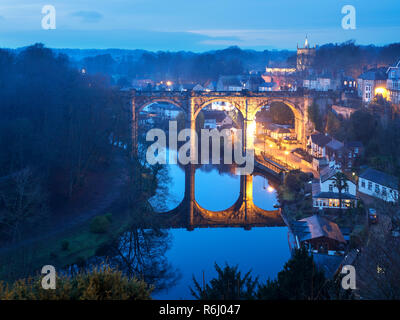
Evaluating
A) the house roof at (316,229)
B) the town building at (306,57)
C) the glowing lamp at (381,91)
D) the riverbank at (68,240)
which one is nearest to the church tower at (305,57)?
the town building at (306,57)

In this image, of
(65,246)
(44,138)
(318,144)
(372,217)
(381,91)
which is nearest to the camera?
(65,246)

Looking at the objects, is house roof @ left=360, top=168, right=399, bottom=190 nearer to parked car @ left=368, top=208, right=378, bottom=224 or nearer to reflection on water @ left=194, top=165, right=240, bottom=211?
parked car @ left=368, top=208, right=378, bottom=224

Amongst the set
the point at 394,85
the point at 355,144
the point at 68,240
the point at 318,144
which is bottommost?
the point at 68,240

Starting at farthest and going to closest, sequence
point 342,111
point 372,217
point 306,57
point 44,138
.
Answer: point 306,57 < point 342,111 < point 44,138 < point 372,217

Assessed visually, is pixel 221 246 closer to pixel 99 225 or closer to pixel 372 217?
pixel 99 225

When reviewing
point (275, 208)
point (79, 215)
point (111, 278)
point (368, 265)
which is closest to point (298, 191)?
point (275, 208)

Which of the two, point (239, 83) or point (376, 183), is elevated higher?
point (239, 83)

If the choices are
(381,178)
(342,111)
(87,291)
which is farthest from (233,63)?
(87,291)
